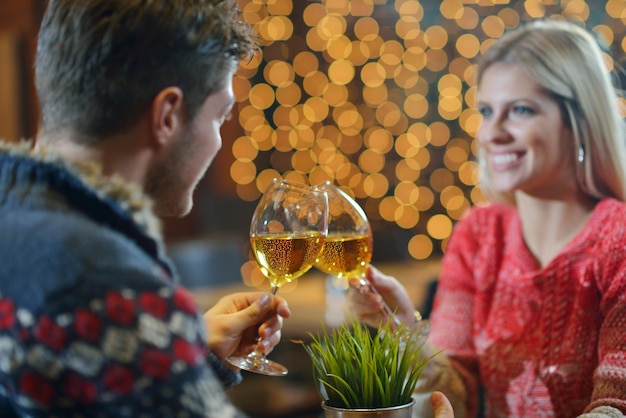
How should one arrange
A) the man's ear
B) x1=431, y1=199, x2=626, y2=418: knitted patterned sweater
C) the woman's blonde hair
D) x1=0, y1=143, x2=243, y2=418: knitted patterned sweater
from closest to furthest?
x1=0, y1=143, x2=243, y2=418: knitted patterned sweater
the man's ear
x1=431, y1=199, x2=626, y2=418: knitted patterned sweater
the woman's blonde hair

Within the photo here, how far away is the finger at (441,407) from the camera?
1.15m

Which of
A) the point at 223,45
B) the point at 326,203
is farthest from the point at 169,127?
the point at 326,203

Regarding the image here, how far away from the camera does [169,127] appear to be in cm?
100

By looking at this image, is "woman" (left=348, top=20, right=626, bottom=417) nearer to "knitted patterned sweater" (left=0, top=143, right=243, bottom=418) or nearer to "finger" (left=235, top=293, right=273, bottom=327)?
"finger" (left=235, top=293, right=273, bottom=327)

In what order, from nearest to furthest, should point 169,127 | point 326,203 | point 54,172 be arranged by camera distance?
1. point 54,172
2. point 169,127
3. point 326,203

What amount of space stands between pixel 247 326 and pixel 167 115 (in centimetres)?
39

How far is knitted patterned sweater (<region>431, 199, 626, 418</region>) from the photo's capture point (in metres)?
1.44

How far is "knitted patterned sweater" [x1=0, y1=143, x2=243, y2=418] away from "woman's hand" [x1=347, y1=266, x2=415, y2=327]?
0.63 m

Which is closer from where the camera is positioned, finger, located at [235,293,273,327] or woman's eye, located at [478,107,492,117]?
finger, located at [235,293,273,327]

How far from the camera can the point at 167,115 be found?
3.24 feet

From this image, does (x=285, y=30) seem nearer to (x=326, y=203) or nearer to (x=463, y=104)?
(x=463, y=104)

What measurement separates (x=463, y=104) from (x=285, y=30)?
1386mm

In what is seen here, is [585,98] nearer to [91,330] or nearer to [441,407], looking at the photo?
[441,407]

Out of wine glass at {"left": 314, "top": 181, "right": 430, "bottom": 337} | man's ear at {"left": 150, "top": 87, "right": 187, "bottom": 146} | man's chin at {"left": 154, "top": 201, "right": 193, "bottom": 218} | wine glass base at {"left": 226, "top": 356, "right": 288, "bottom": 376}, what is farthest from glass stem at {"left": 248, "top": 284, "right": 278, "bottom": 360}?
man's ear at {"left": 150, "top": 87, "right": 187, "bottom": 146}
